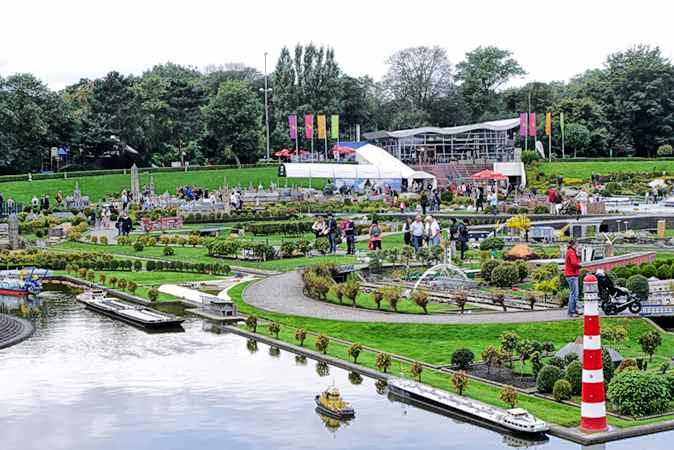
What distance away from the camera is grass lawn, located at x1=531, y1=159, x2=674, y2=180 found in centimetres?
8906

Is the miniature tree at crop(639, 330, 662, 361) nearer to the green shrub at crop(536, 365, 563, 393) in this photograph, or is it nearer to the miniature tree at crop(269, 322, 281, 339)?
the green shrub at crop(536, 365, 563, 393)

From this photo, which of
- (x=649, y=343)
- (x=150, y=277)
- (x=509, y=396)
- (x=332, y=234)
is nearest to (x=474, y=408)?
(x=509, y=396)

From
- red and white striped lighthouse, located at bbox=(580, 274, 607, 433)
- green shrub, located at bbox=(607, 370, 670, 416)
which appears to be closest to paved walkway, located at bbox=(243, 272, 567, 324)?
green shrub, located at bbox=(607, 370, 670, 416)

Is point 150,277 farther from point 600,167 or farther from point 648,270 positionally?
point 600,167

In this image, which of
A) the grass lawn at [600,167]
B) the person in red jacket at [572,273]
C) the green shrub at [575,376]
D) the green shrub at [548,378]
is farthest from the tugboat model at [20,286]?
the grass lawn at [600,167]

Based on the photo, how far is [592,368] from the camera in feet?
58.0

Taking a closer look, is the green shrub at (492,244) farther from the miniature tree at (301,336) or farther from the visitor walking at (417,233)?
the miniature tree at (301,336)

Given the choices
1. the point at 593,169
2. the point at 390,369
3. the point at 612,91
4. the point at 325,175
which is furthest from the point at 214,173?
the point at 390,369

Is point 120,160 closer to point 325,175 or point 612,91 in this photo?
point 325,175

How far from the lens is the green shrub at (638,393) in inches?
750

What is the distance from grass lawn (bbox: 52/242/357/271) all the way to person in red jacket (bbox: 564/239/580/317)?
1446 cm

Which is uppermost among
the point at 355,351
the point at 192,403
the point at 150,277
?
the point at 150,277

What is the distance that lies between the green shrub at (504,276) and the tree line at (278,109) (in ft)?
198

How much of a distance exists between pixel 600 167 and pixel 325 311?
65.1m
